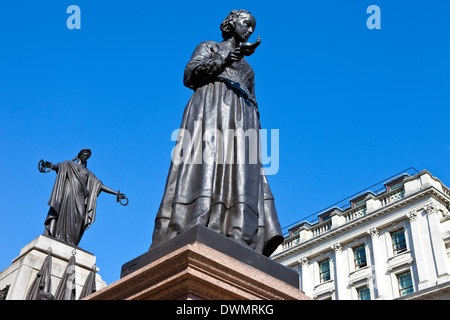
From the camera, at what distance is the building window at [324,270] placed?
40938 millimetres

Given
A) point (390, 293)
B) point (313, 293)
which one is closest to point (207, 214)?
point (390, 293)

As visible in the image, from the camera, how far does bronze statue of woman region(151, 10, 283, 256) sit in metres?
4.57

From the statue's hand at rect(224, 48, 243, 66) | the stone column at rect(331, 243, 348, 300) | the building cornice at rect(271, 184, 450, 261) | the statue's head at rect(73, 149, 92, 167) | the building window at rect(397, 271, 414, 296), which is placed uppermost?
the building cornice at rect(271, 184, 450, 261)

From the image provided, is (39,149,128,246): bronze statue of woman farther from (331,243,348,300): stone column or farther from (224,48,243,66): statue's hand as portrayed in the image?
(331,243,348,300): stone column

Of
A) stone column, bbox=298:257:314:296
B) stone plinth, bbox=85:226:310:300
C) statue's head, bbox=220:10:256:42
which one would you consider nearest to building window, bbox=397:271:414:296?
stone column, bbox=298:257:314:296

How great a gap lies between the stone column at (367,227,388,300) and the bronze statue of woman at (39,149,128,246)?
30201 mm

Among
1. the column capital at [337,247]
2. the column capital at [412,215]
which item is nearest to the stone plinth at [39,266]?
the column capital at [412,215]

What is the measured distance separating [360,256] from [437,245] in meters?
6.63

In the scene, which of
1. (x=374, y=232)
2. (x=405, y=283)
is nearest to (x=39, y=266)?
(x=405, y=283)

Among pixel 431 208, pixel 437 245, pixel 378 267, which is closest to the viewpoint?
pixel 437 245

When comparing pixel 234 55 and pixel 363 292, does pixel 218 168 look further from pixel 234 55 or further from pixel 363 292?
pixel 363 292

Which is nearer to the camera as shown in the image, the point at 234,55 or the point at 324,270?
the point at 234,55

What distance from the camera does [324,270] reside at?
136 feet

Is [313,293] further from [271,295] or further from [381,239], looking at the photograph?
[271,295]
